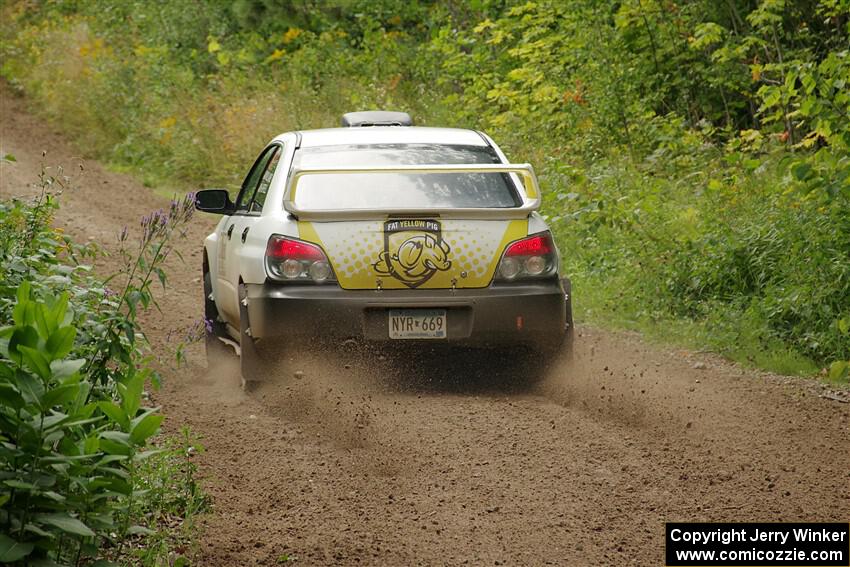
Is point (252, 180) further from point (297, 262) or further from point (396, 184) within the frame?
point (297, 262)

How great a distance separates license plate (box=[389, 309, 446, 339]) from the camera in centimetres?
773

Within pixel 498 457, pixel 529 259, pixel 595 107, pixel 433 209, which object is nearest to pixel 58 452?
pixel 498 457

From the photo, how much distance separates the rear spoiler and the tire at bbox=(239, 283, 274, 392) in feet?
2.29

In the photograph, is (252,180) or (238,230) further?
(252,180)

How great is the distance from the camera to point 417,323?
775cm

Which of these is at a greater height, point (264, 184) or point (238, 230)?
point (264, 184)

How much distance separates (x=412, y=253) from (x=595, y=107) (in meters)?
9.20

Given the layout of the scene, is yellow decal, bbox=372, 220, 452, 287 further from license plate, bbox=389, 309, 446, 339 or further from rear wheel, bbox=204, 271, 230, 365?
rear wheel, bbox=204, 271, 230, 365

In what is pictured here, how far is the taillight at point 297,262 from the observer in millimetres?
7750

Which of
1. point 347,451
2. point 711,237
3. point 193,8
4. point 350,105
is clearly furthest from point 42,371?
point 193,8

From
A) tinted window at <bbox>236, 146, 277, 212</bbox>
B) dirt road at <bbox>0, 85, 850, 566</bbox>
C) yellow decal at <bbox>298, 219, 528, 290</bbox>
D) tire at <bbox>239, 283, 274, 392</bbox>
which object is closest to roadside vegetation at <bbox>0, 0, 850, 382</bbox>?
dirt road at <bbox>0, 85, 850, 566</bbox>

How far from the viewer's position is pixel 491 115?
18.7 m

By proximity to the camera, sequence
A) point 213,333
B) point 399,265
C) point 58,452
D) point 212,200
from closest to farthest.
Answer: point 58,452, point 399,265, point 212,200, point 213,333

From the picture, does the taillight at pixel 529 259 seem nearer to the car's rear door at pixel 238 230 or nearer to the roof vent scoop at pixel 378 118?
the car's rear door at pixel 238 230
